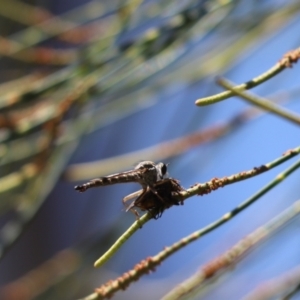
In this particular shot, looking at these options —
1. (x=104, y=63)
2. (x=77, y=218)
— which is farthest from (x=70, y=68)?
(x=77, y=218)

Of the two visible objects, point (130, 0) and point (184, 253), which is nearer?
point (130, 0)

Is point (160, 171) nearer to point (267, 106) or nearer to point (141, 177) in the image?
point (141, 177)

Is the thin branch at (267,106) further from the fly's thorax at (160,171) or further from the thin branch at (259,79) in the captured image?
the fly's thorax at (160,171)

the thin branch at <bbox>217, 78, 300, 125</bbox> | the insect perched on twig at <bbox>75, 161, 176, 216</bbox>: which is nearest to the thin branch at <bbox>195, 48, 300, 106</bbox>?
the thin branch at <bbox>217, 78, 300, 125</bbox>

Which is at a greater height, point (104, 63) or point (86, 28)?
point (86, 28)

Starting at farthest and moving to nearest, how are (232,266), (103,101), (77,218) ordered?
(77,218) → (103,101) → (232,266)

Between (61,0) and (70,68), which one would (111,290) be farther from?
(61,0)

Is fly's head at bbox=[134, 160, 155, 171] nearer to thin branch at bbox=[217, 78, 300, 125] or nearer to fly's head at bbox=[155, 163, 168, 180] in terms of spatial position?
fly's head at bbox=[155, 163, 168, 180]

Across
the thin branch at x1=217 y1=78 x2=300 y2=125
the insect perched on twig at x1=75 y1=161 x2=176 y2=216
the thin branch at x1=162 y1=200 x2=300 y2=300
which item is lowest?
the thin branch at x1=162 y1=200 x2=300 y2=300

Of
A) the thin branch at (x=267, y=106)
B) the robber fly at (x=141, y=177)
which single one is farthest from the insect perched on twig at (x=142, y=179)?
the thin branch at (x=267, y=106)
